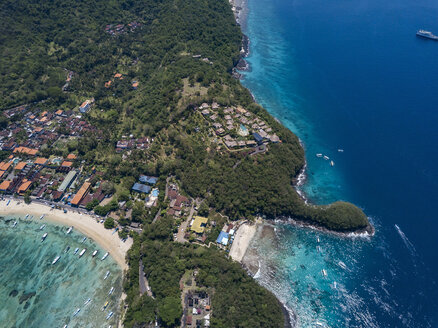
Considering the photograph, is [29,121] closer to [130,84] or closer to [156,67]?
[130,84]

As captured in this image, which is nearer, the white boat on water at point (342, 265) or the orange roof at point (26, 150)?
the white boat on water at point (342, 265)

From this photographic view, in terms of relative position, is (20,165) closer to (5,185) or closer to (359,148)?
(5,185)

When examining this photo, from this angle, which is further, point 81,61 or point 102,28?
point 102,28

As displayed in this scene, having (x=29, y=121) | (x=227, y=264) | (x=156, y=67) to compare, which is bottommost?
(x=227, y=264)

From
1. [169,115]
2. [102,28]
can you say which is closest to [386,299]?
[169,115]

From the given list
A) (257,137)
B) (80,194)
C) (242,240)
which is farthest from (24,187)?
(257,137)

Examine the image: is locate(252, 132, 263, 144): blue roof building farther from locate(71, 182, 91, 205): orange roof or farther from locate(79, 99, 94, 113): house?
locate(79, 99, 94, 113): house

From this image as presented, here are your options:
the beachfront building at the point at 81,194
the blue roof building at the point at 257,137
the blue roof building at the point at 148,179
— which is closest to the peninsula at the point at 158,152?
the beachfront building at the point at 81,194

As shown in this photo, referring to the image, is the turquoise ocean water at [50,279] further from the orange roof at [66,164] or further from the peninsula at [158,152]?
the orange roof at [66,164]
